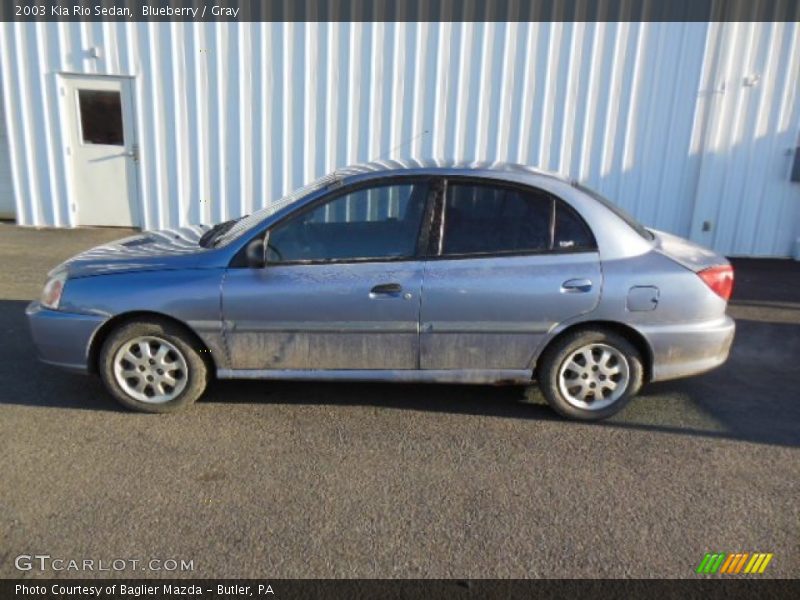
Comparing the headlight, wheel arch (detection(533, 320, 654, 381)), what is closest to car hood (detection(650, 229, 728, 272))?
wheel arch (detection(533, 320, 654, 381))

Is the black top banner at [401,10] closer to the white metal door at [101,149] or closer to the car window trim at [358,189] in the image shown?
the white metal door at [101,149]

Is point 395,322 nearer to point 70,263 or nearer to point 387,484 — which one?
point 387,484

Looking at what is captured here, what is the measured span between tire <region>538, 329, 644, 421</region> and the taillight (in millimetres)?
598

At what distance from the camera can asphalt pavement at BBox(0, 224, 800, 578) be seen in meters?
2.51

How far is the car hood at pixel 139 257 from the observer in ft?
11.7

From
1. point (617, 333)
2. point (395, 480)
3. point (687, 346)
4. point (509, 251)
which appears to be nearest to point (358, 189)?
point (509, 251)

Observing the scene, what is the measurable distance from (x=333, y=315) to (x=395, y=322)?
38 centimetres

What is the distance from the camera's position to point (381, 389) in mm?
4105

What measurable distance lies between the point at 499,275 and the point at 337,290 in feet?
3.20

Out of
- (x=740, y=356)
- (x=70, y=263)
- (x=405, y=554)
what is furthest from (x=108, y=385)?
(x=740, y=356)

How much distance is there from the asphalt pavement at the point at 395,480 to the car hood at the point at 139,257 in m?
0.88

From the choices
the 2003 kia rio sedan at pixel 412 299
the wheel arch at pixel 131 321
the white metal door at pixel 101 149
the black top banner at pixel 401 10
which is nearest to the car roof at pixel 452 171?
the 2003 kia rio sedan at pixel 412 299

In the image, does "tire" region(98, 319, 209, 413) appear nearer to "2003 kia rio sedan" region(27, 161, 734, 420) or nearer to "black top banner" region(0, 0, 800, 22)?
"2003 kia rio sedan" region(27, 161, 734, 420)
